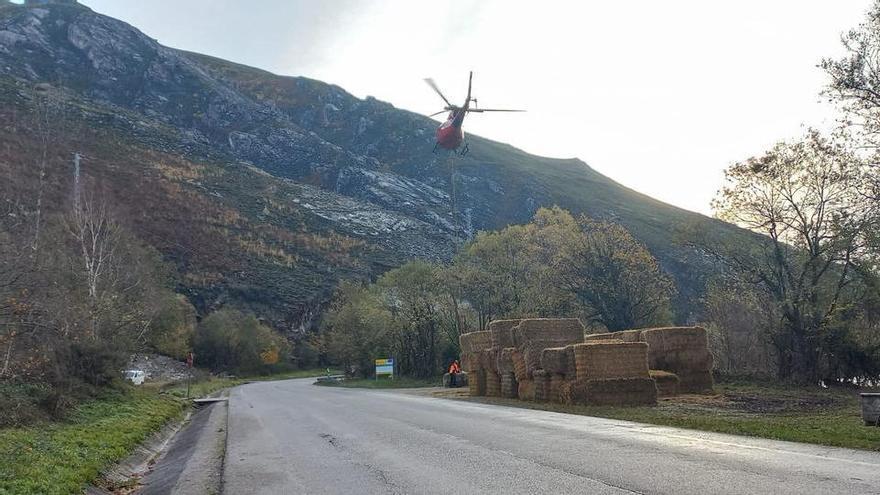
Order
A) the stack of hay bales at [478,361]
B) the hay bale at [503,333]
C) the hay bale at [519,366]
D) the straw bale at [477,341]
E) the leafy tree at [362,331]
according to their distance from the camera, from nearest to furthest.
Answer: the hay bale at [519,366] → the hay bale at [503,333] → the stack of hay bales at [478,361] → the straw bale at [477,341] → the leafy tree at [362,331]

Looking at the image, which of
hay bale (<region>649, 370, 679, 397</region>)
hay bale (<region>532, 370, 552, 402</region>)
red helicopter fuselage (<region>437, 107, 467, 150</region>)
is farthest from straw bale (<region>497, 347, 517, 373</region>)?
red helicopter fuselage (<region>437, 107, 467, 150</region>)

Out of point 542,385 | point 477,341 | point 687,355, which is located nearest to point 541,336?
point 542,385

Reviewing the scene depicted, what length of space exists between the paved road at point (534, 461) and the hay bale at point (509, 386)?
1032cm

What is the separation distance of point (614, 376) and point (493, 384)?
8.52 metres

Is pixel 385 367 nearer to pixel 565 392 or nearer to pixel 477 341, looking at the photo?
pixel 477 341

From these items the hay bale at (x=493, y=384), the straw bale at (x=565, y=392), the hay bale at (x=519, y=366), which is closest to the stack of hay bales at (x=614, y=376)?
the straw bale at (x=565, y=392)

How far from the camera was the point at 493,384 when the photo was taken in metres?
27.1

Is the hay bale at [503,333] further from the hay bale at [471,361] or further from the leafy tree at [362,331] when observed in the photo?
the leafy tree at [362,331]

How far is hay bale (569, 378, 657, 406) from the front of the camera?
1903cm

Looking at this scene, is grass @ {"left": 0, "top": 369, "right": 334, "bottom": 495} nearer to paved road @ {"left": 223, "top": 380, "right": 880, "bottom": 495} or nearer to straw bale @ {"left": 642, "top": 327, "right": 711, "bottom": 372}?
paved road @ {"left": 223, "top": 380, "right": 880, "bottom": 495}

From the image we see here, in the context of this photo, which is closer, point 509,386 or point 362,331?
point 509,386

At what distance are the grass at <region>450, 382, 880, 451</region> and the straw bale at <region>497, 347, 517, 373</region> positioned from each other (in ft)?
10.8

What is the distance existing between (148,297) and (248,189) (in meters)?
66.1

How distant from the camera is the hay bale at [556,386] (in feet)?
68.4
